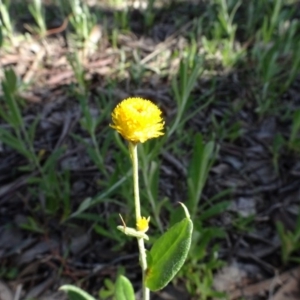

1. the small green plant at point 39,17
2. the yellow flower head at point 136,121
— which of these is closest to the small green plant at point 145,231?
the yellow flower head at point 136,121

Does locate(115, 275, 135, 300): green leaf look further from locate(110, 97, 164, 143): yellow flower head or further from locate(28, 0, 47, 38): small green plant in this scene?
locate(28, 0, 47, 38): small green plant

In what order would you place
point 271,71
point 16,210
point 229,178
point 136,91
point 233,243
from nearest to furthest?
point 233,243 < point 16,210 < point 229,178 < point 271,71 < point 136,91

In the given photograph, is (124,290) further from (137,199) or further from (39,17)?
(39,17)

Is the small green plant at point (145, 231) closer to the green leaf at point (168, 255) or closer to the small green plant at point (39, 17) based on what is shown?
the green leaf at point (168, 255)

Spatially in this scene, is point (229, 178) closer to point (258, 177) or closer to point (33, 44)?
point (258, 177)

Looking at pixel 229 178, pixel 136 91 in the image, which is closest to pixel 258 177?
pixel 229 178

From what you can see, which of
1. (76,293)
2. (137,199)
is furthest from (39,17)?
(137,199)

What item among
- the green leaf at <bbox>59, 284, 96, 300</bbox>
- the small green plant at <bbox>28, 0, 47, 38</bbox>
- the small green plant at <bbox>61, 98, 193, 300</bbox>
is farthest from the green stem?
the small green plant at <bbox>28, 0, 47, 38</bbox>
